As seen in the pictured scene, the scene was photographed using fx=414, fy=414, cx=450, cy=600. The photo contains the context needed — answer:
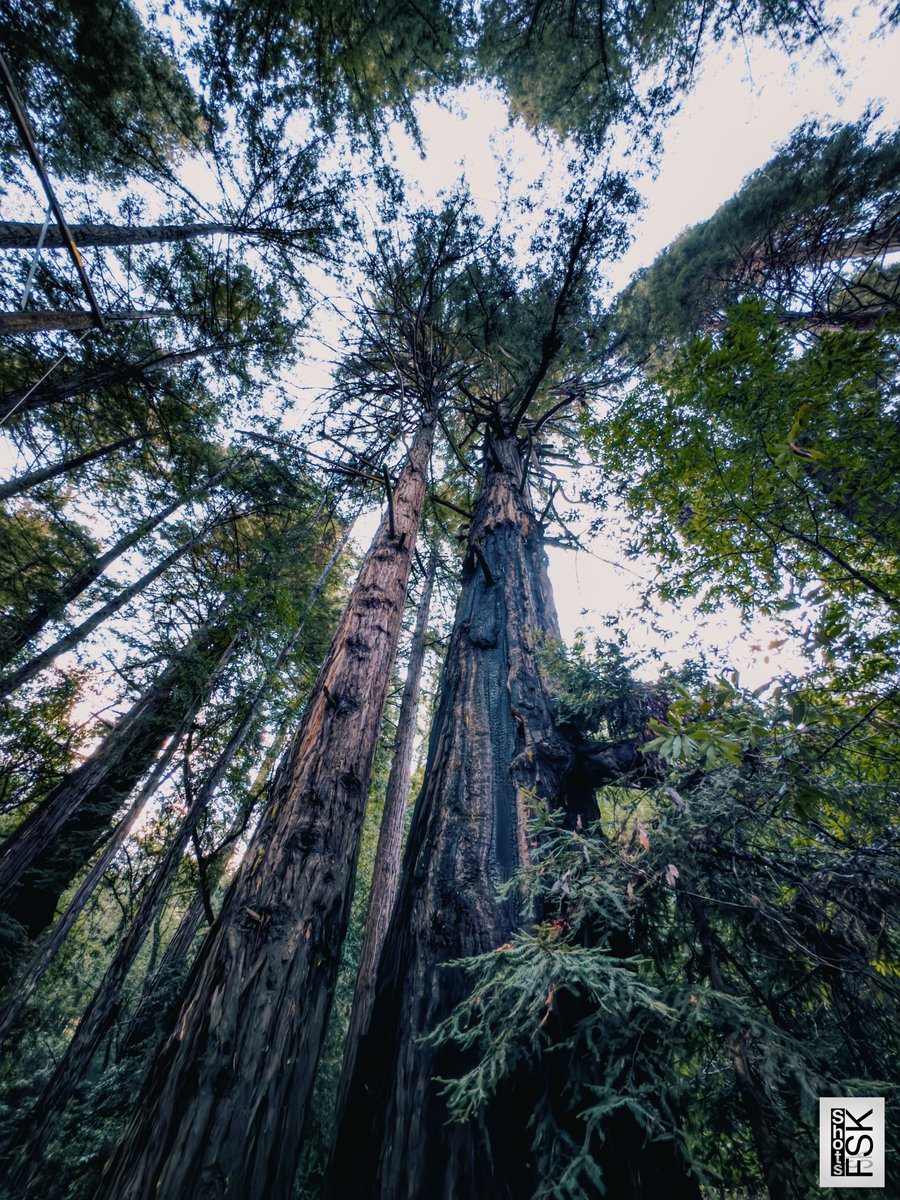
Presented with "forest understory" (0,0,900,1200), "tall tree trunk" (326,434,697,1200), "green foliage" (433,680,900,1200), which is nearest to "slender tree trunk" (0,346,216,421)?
"forest understory" (0,0,900,1200)

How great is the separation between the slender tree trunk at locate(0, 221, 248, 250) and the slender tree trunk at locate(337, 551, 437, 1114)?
5522mm

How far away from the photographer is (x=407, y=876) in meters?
2.15

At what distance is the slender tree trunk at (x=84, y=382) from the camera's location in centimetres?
506

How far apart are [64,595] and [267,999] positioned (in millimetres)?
6186

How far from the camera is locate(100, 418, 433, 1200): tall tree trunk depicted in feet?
3.93

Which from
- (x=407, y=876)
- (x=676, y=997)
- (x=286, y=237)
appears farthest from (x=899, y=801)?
(x=286, y=237)

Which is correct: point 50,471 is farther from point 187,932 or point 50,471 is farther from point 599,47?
point 599,47

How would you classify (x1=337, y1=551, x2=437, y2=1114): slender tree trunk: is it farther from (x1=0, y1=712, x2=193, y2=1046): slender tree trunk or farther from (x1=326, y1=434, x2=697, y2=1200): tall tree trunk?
(x1=0, y1=712, x2=193, y2=1046): slender tree trunk

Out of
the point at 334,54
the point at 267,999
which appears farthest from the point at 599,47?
the point at 267,999

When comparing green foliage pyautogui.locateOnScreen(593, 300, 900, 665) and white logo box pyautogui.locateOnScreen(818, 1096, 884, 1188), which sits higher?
green foliage pyautogui.locateOnScreen(593, 300, 900, 665)

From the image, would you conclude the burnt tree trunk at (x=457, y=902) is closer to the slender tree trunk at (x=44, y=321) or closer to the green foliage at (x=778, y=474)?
the green foliage at (x=778, y=474)

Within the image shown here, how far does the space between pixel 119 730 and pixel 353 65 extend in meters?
10.1

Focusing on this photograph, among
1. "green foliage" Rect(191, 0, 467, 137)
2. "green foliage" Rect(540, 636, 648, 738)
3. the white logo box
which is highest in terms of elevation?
"green foliage" Rect(191, 0, 467, 137)

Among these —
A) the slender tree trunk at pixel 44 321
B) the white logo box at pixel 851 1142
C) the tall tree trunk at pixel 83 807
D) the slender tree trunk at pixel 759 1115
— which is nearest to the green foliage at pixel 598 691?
the slender tree trunk at pixel 759 1115
